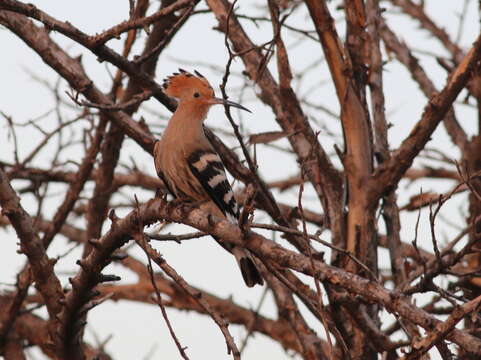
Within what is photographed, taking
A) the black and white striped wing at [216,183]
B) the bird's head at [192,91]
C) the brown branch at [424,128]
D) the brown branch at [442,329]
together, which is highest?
the bird's head at [192,91]

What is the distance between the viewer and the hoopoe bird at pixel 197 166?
12.8ft

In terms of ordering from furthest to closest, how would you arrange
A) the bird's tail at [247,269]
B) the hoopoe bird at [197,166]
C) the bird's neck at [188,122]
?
the bird's neck at [188,122]
the hoopoe bird at [197,166]
the bird's tail at [247,269]

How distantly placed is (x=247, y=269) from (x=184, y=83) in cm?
116

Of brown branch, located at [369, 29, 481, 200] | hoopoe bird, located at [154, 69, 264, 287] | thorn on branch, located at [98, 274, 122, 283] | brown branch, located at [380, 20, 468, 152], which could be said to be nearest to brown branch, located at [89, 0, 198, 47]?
hoopoe bird, located at [154, 69, 264, 287]

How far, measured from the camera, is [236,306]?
6445mm

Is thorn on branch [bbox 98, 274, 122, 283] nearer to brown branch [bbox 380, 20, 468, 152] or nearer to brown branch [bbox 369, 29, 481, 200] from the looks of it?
brown branch [bbox 369, 29, 481, 200]

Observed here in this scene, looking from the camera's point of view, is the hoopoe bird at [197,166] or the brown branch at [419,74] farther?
the brown branch at [419,74]

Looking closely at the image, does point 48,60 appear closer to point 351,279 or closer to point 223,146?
point 223,146

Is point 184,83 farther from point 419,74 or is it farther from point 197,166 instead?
point 419,74

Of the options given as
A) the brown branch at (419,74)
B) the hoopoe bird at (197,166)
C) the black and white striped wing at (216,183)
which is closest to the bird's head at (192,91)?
the hoopoe bird at (197,166)

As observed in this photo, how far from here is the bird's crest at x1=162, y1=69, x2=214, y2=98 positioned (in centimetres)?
446

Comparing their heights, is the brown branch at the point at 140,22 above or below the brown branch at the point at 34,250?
above

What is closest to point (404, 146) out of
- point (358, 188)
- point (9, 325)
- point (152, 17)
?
point (358, 188)

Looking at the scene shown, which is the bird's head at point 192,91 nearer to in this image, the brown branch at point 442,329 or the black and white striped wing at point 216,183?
the black and white striped wing at point 216,183
